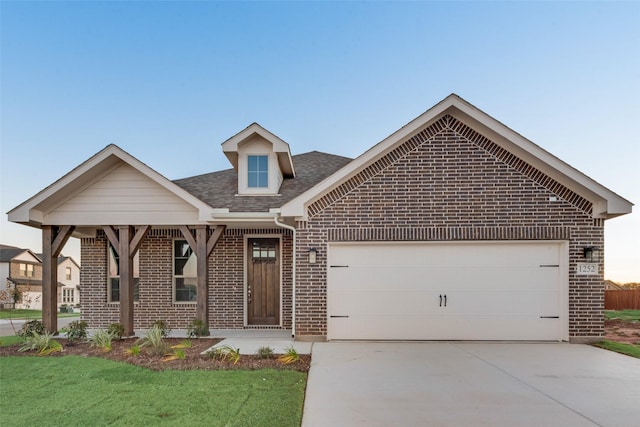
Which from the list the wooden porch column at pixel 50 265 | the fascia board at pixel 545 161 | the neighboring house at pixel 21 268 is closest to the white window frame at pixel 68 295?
the neighboring house at pixel 21 268

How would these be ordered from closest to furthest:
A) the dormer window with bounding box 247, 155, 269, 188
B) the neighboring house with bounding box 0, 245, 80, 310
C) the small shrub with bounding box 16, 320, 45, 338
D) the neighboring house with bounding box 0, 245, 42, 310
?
the small shrub with bounding box 16, 320, 45, 338
the dormer window with bounding box 247, 155, 269, 188
the neighboring house with bounding box 0, 245, 80, 310
the neighboring house with bounding box 0, 245, 42, 310

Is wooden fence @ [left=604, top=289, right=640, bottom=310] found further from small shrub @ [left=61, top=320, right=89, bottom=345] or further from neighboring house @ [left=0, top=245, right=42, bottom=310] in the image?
neighboring house @ [left=0, top=245, right=42, bottom=310]

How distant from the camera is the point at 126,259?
8.84 m

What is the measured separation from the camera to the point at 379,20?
495 inches

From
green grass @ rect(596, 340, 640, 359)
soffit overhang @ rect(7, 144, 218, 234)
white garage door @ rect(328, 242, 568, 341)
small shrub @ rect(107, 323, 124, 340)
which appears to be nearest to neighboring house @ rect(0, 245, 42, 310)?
soffit overhang @ rect(7, 144, 218, 234)

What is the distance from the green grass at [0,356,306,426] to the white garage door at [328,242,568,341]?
2.88 metres

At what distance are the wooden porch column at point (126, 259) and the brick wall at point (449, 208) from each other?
396 centimetres

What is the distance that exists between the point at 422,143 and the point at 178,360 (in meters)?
6.60

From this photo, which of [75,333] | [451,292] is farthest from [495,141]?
[75,333]

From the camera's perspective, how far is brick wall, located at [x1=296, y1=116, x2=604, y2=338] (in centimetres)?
820

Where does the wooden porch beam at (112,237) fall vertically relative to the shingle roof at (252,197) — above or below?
below

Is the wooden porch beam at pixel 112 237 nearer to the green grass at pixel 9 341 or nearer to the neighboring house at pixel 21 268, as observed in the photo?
the green grass at pixel 9 341

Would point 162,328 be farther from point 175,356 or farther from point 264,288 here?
point 264,288

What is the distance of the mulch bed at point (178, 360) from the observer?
6238 mm
